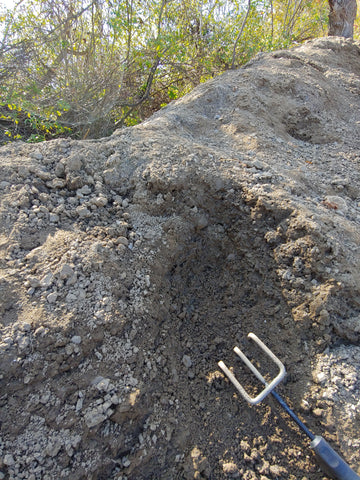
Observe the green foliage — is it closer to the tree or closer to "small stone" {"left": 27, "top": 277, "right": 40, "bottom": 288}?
the tree

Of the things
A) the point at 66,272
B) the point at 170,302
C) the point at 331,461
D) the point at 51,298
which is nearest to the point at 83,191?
the point at 66,272

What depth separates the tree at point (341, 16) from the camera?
466cm

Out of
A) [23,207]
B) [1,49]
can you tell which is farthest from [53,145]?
[1,49]

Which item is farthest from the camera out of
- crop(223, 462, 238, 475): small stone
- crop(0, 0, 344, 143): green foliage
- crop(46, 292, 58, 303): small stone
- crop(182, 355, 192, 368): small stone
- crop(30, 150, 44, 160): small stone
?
crop(0, 0, 344, 143): green foliage

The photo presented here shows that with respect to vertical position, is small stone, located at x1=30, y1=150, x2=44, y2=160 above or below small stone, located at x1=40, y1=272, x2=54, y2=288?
above

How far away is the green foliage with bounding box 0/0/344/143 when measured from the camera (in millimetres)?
3643

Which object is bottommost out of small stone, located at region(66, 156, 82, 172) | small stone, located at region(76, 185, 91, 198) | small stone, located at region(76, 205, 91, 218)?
small stone, located at region(76, 205, 91, 218)

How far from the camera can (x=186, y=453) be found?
1424mm

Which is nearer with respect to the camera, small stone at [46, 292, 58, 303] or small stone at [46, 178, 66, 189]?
small stone at [46, 292, 58, 303]

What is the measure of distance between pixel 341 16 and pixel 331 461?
227 inches

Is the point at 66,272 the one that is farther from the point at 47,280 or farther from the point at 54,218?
the point at 54,218

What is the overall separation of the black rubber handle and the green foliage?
11.3 ft

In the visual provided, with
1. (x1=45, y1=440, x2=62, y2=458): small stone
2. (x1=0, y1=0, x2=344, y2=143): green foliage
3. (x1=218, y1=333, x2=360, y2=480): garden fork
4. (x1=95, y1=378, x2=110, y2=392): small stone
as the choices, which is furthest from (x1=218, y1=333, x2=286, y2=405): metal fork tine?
(x1=0, y1=0, x2=344, y2=143): green foliage

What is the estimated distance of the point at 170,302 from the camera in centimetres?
185
